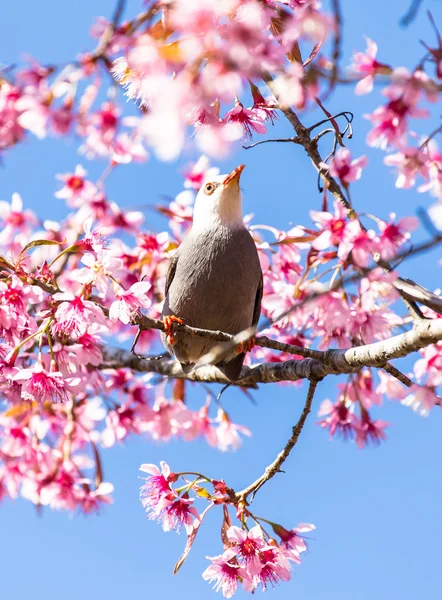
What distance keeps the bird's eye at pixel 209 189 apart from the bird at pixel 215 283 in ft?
0.42

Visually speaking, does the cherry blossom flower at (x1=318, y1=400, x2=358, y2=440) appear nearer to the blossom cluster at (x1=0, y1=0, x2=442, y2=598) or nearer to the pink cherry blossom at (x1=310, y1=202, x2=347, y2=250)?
the blossom cluster at (x1=0, y1=0, x2=442, y2=598)

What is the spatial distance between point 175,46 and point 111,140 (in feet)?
3.51

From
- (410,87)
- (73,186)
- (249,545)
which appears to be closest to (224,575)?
(249,545)

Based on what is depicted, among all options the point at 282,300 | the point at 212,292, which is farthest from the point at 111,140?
the point at 282,300

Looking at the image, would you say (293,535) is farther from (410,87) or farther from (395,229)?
(410,87)

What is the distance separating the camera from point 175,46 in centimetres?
218

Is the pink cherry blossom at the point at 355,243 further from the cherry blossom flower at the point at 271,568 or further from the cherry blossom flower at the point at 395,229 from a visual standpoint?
the cherry blossom flower at the point at 271,568

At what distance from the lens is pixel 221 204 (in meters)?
3.99

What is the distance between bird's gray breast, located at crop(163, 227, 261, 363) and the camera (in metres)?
3.67

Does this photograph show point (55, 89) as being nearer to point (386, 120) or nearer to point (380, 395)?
point (386, 120)

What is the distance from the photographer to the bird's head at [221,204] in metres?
3.93

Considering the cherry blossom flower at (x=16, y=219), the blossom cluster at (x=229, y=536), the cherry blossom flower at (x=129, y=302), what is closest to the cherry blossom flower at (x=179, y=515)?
the blossom cluster at (x=229, y=536)

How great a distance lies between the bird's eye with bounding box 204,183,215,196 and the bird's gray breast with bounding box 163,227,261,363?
390 mm

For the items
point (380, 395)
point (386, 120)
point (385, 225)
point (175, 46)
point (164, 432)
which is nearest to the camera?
point (175, 46)
